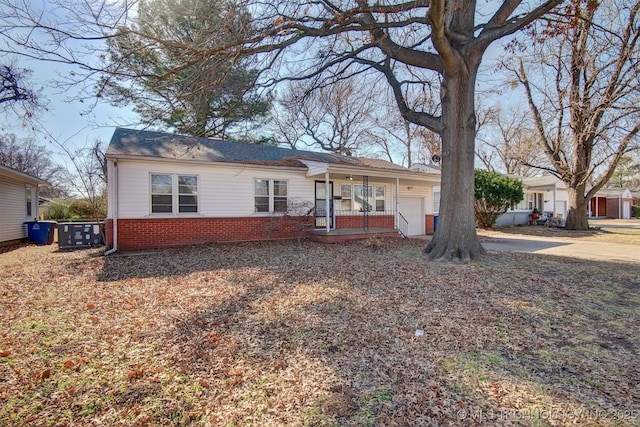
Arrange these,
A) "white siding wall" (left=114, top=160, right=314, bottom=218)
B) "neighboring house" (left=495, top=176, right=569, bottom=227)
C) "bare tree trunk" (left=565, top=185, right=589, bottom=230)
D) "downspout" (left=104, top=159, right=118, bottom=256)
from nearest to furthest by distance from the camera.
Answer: "downspout" (left=104, top=159, right=118, bottom=256), "white siding wall" (left=114, top=160, right=314, bottom=218), "bare tree trunk" (left=565, top=185, right=589, bottom=230), "neighboring house" (left=495, top=176, right=569, bottom=227)

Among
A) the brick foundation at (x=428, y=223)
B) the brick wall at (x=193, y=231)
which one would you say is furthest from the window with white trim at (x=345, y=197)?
the brick foundation at (x=428, y=223)

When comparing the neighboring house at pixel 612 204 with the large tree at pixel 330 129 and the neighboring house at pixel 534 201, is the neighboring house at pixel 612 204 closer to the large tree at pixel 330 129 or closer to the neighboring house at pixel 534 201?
the neighboring house at pixel 534 201

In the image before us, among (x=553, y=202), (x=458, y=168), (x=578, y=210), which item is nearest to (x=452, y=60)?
(x=458, y=168)

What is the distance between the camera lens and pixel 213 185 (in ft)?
39.5

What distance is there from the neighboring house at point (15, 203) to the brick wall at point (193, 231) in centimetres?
513

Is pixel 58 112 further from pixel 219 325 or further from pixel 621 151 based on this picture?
pixel 621 151

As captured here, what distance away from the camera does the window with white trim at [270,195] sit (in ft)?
42.8

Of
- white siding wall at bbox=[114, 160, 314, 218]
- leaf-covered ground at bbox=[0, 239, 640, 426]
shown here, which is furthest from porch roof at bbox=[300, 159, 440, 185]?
leaf-covered ground at bbox=[0, 239, 640, 426]

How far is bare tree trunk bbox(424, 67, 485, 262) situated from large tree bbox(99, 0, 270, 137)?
17.4ft

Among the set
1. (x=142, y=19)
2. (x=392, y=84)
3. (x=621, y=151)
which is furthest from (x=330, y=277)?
(x=621, y=151)

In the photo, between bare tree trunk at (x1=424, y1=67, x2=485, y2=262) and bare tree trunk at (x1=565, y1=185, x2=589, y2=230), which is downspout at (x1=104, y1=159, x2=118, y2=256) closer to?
bare tree trunk at (x1=424, y1=67, x2=485, y2=262)

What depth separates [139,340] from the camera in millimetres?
3723

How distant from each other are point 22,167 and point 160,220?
2449 centimetres

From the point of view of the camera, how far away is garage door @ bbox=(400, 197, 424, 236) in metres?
16.9
